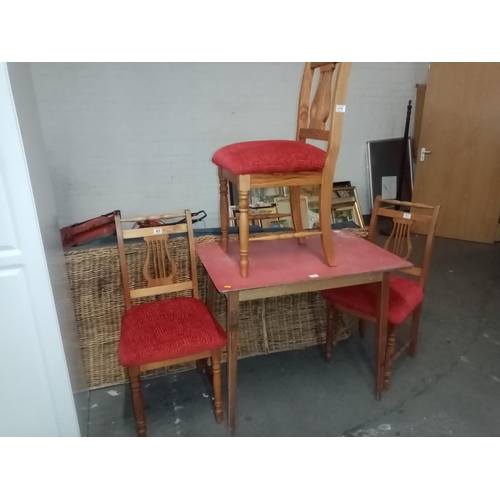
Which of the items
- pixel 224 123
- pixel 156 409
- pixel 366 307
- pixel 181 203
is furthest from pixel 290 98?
pixel 156 409

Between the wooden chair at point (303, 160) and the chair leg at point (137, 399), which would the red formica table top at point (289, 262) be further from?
the chair leg at point (137, 399)

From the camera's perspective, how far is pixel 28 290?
4.39 feet

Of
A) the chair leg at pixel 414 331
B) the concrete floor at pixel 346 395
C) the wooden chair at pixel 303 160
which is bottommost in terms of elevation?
the concrete floor at pixel 346 395

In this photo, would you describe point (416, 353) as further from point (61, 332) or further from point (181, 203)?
point (181, 203)

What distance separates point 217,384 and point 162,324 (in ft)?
1.21

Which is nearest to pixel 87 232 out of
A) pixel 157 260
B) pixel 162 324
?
pixel 157 260

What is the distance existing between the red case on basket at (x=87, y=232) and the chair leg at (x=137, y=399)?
73 centimetres

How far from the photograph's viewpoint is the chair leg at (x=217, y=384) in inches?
67.3

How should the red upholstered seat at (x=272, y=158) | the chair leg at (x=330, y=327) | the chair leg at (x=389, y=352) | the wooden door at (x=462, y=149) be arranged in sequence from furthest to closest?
the wooden door at (x=462, y=149), the chair leg at (x=330, y=327), the chair leg at (x=389, y=352), the red upholstered seat at (x=272, y=158)

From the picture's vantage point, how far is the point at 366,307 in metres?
1.92

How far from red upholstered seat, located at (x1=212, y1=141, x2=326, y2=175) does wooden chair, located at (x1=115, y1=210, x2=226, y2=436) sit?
18.3 inches

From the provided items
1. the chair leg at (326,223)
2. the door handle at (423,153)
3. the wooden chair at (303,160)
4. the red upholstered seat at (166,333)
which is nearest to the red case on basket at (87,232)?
the red upholstered seat at (166,333)

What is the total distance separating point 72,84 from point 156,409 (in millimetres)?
2858

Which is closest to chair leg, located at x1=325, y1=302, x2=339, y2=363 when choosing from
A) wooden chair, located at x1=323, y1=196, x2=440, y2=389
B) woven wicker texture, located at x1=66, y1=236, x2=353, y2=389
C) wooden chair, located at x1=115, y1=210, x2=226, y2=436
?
wooden chair, located at x1=323, y1=196, x2=440, y2=389
